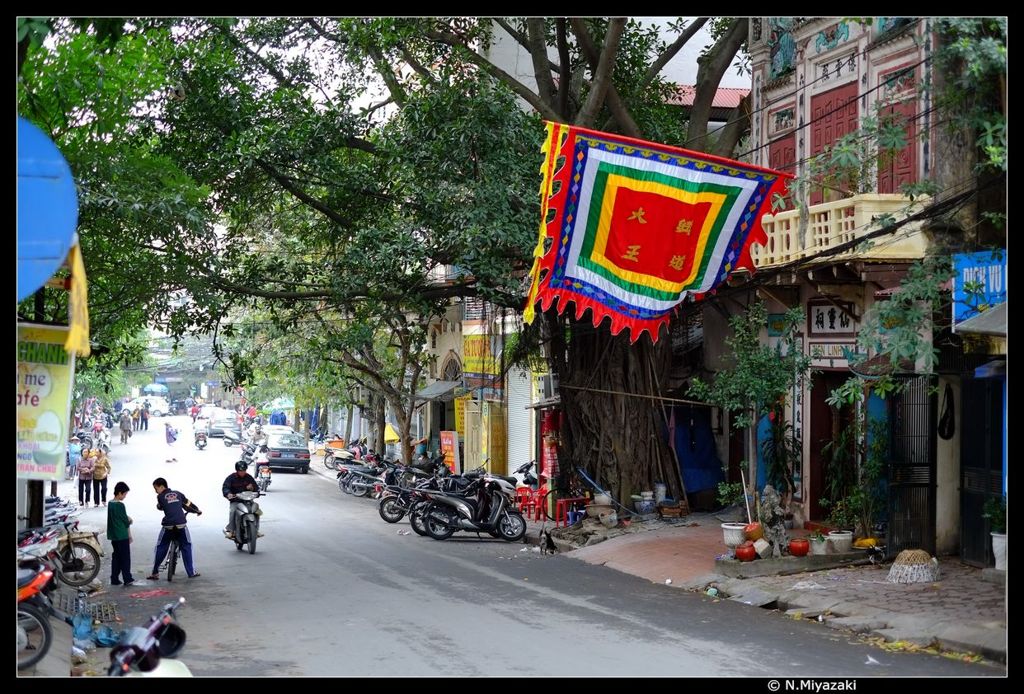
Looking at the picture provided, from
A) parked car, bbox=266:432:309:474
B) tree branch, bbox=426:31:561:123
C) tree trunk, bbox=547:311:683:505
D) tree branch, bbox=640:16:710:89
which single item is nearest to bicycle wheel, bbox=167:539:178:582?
tree trunk, bbox=547:311:683:505

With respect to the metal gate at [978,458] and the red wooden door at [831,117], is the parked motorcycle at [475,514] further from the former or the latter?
the metal gate at [978,458]

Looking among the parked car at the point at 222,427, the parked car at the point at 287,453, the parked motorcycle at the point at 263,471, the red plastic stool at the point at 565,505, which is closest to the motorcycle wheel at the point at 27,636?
the red plastic stool at the point at 565,505

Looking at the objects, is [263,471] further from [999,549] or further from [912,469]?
[999,549]

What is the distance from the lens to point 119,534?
14.4 metres

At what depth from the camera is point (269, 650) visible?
10078 millimetres


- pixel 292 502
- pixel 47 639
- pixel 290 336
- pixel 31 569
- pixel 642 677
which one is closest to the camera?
pixel 642 677

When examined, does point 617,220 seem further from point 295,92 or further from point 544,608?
point 295,92

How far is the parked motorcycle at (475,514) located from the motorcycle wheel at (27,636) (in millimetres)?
10637

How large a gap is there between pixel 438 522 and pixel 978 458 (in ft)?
31.1

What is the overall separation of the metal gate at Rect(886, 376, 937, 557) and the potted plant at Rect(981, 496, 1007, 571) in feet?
3.41

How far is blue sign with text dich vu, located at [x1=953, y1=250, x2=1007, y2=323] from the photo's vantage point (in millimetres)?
11523

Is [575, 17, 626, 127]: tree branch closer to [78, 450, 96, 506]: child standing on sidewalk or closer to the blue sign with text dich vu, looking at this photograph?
the blue sign with text dich vu

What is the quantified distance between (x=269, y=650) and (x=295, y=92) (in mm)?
10874
